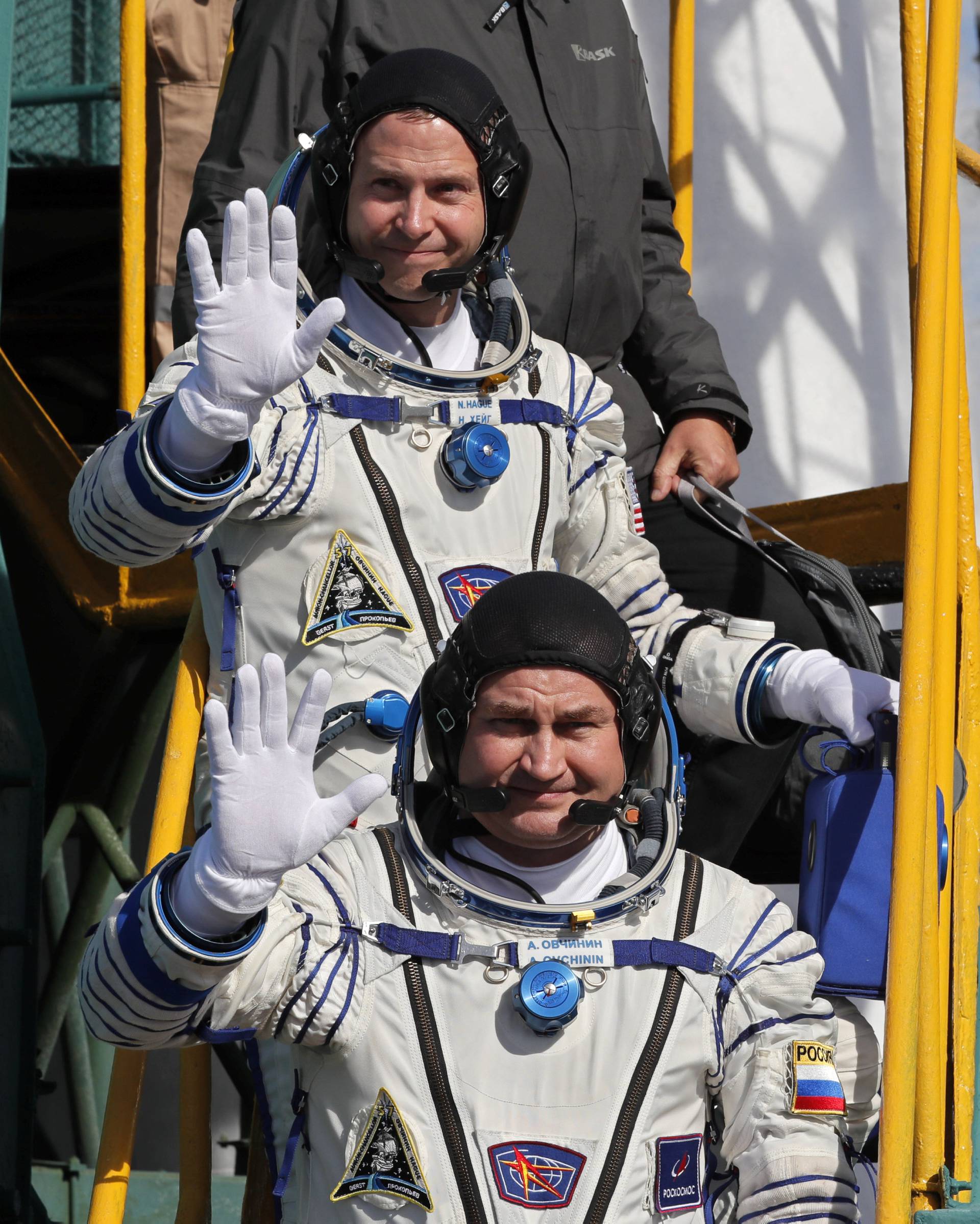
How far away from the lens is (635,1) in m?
5.00

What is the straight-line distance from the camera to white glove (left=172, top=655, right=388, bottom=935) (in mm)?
1922

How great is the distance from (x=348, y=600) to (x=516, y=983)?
660 mm

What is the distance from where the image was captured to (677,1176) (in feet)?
7.07

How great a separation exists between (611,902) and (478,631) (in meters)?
0.36

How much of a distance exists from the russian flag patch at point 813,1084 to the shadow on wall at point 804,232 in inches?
115

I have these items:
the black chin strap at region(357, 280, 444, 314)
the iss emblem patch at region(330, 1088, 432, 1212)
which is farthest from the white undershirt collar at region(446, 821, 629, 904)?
the black chin strap at region(357, 280, 444, 314)

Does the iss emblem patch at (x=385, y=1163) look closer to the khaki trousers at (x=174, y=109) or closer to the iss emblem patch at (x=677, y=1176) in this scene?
the iss emblem patch at (x=677, y=1176)

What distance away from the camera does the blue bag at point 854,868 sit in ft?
7.84

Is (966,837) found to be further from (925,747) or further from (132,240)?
(132,240)

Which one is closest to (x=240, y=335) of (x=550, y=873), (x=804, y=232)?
(x=550, y=873)

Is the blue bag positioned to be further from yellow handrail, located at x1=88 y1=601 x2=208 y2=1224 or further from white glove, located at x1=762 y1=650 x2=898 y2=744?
yellow handrail, located at x1=88 y1=601 x2=208 y2=1224

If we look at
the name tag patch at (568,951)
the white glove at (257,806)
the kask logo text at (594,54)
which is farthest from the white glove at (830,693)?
the kask logo text at (594,54)

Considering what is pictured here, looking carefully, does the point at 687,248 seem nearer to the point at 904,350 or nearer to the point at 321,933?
the point at 904,350

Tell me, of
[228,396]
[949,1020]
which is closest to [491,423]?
[228,396]
